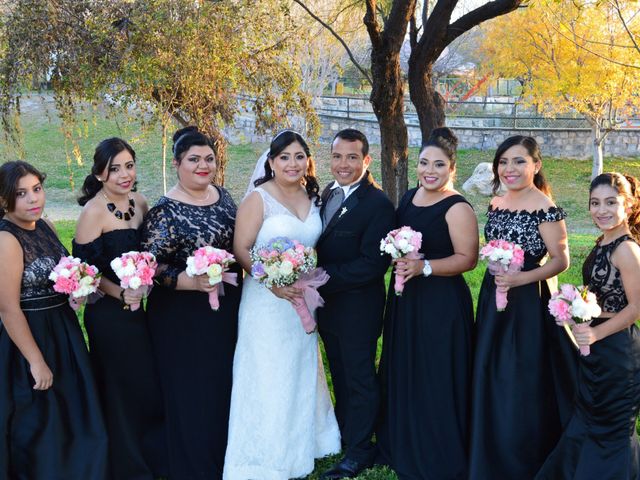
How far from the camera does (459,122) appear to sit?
29312mm

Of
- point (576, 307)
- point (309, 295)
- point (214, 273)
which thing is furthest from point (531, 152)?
point (214, 273)

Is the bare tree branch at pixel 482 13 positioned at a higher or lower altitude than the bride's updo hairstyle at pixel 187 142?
higher

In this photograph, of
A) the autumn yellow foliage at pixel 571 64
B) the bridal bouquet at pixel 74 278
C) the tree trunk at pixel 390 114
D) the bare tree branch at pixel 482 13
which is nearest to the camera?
the bridal bouquet at pixel 74 278

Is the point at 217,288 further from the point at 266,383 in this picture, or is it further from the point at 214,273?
the point at 266,383

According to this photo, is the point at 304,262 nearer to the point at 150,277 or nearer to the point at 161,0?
the point at 150,277

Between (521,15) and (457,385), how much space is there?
68.4 feet

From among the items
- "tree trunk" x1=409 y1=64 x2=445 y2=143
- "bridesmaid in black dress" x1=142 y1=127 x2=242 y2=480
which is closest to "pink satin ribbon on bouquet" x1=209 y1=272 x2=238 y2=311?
"bridesmaid in black dress" x1=142 y1=127 x2=242 y2=480

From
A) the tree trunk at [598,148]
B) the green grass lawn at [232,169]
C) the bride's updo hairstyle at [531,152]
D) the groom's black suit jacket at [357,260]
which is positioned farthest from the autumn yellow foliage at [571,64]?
the groom's black suit jacket at [357,260]

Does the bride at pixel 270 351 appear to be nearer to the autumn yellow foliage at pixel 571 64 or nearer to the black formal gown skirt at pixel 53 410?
the black formal gown skirt at pixel 53 410

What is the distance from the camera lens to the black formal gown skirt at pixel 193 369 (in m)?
4.96

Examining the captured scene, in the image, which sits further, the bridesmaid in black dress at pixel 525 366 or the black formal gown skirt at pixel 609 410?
the bridesmaid in black dress at pixel 525 366

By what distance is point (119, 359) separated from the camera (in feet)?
16.3

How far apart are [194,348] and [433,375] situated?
1.81 meters

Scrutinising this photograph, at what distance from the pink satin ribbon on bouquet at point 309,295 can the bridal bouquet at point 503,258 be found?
3.83 feet
